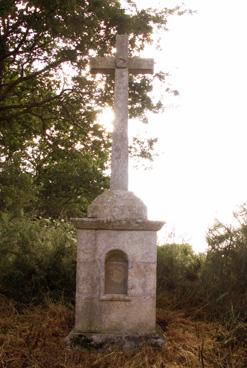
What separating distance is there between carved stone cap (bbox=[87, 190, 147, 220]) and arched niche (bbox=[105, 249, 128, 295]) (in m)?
0.49

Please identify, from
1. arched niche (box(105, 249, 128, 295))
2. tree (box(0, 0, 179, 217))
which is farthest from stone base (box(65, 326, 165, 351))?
tree (box(0, 0, 179, 217))

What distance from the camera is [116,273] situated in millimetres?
5832

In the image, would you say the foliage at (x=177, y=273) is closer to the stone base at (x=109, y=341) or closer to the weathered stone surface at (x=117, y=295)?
the weathered stone surface at (x=117, y=295)

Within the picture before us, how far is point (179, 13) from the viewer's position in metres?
11.2

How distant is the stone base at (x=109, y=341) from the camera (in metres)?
5.37

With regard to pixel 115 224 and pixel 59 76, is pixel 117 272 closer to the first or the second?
pixel 115 224

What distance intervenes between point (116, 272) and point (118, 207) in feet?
2.82

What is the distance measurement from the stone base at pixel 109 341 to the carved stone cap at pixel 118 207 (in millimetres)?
1475

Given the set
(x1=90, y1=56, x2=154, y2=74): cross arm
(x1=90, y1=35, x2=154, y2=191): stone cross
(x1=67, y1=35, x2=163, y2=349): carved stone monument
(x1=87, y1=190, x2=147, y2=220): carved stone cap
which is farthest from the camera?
(x1=90, y1=56, x2=154, y2=74): cross arm

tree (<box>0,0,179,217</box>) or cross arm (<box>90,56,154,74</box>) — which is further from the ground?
tree (<box>0,0,179,217</box>)

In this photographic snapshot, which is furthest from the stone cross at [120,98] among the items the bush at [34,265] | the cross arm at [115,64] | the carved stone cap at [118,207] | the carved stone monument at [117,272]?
the bush at [34,265]

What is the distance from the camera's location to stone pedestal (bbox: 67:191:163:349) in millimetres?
5629

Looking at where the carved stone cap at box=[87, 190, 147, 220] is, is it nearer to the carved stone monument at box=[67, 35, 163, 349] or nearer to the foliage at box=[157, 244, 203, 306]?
the carved stone monument at box=[67, 35, 163, 349]

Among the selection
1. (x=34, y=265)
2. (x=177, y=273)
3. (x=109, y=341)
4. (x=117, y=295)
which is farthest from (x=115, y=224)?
(x=177, y=273)
